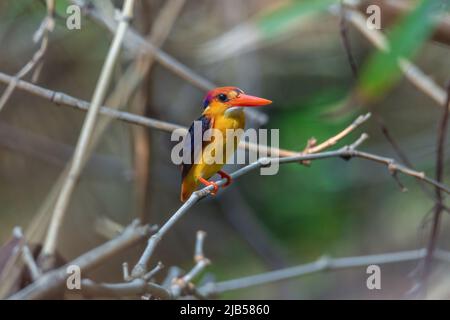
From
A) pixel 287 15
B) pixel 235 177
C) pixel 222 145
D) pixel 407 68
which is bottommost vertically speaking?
pixel 235 177

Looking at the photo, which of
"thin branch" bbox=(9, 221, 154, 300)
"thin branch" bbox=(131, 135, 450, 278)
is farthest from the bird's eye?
"thin branch" bbox=(9, 221, 154, 300)

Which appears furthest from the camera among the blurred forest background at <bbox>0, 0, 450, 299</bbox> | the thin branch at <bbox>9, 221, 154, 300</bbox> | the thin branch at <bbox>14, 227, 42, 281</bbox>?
the blurred forest background at <bbox>0, 0, 450, 299</bbox>

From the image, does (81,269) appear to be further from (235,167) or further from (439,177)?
(235,167)

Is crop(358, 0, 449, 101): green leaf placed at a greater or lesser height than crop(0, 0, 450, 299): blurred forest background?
lesser

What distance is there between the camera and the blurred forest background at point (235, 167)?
6.76 feet

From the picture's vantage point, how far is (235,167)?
5.94ft

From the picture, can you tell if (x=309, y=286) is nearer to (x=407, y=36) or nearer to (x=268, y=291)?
(x=268, y=291)

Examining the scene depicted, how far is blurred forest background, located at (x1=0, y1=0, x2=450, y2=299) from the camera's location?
2061mm

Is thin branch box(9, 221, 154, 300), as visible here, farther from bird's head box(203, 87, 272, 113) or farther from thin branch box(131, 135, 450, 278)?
bird's head box(203, 87, 272, 113)

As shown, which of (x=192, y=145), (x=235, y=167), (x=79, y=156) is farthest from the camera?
(x=235, y=167)

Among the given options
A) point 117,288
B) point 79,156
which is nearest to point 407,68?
point 79,156

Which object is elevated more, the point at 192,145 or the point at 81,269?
the point at 192,145
